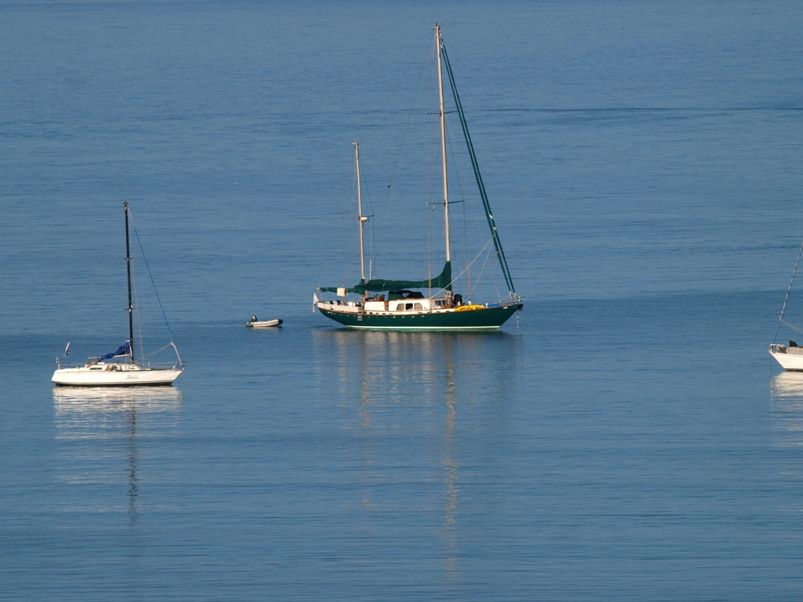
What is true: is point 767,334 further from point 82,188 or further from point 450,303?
point 82,188

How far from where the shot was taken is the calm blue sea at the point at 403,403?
62.0 meters

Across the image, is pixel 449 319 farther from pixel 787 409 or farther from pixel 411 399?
pixel 787 409

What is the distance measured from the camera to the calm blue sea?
61969 millimetres

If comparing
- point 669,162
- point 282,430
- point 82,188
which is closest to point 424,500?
point 282,430

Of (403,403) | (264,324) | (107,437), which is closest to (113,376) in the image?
(107,437)

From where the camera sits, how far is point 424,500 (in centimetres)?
6844

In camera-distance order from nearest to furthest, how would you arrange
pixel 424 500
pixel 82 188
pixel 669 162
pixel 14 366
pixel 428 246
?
pixel 424 500 < pixel 14 366 < pixel 428 246 < pixel 82 188 < pixel 669 162

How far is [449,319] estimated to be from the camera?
10000 centimetres

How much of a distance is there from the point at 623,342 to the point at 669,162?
239ft

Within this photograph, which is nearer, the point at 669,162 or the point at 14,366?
the point at 14,366

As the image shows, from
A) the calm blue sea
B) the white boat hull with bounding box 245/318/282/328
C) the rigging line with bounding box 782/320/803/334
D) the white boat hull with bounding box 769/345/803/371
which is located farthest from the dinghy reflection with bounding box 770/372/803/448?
the white boat hull with bounding box 245/318/282/328

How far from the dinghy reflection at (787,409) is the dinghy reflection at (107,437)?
20.4 metres

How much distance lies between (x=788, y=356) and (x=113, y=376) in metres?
25.6

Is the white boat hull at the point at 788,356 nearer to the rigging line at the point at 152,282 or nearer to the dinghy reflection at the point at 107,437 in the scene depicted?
the dinghy reflection at the point at 107,437
